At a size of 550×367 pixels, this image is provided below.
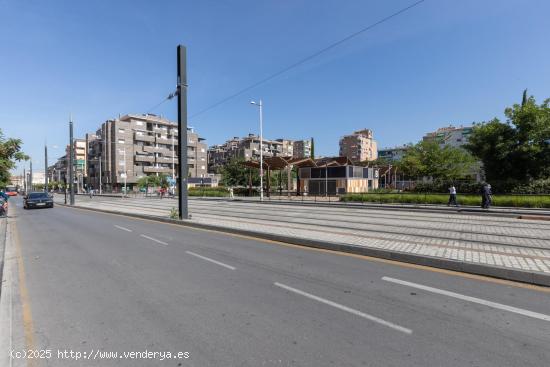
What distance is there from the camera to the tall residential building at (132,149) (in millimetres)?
84562

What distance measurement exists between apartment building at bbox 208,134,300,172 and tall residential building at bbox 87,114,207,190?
27.2 metres

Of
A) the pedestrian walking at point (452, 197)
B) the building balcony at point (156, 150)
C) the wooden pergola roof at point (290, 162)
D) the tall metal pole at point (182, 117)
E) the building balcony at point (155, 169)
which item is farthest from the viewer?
the building balcony at point (156, 150)

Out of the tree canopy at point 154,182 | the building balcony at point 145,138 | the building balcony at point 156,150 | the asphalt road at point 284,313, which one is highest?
the building balcony at point 145,138

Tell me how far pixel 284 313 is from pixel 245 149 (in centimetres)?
11158

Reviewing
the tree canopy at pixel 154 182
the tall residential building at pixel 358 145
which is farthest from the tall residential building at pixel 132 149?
the tall residential building at pixel 358 145

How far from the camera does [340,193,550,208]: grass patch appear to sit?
2203 cm

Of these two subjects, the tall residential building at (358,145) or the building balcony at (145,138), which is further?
the tall residential building at (358,145)

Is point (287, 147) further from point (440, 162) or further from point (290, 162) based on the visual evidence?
point (290, 162)

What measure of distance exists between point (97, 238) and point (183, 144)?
619 centimetres

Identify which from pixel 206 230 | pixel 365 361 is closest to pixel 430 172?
pixel 206 230

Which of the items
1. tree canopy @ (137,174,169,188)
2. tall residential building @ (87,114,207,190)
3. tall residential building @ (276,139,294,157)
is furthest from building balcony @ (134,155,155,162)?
tall residential building @ (276,139,294,157)

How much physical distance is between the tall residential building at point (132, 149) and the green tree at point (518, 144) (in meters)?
71.3

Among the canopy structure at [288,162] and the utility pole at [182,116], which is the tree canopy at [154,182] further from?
the utility pole at [182,116]

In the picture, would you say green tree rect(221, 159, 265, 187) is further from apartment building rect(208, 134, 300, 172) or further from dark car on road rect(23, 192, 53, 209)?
apartment building rect(208, 134, 300, 172)
